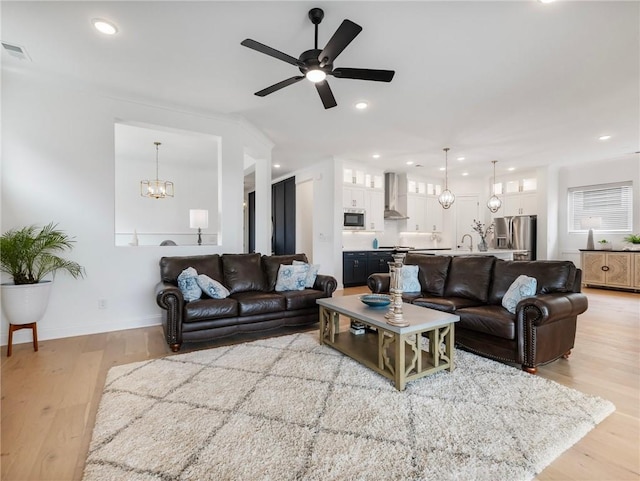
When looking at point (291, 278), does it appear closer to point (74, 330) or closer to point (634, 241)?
point (74, 330)

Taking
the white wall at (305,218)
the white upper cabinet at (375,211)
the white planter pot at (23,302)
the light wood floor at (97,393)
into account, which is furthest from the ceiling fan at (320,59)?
the white wall at (305,218)

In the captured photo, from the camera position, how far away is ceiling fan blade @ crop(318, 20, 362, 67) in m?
1.97

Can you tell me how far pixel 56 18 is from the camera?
2.47 meters

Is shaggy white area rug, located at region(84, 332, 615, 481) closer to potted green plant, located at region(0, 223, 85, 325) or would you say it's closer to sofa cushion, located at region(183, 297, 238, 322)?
sofa cushion, located at region(183, 297, 238, 322)

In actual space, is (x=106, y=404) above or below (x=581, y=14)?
below

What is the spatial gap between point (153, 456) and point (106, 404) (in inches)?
30.0

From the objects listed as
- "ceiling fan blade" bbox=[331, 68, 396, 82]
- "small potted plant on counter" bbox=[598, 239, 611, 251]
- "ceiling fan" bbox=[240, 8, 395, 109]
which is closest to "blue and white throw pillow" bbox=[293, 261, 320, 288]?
"ceiling fan" bbox=[240, 8, 395, 109]

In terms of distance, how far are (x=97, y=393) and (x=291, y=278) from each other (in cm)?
218

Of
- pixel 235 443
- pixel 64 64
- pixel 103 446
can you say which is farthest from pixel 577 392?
pixel 64 64

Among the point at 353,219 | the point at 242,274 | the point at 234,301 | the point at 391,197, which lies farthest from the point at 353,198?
the point at 234,301

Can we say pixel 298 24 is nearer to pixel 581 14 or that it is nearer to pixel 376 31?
pixel 376 31

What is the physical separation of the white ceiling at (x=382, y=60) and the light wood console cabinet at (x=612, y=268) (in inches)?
109

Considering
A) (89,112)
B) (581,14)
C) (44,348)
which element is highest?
(581,14)

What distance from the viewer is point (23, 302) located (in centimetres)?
296
